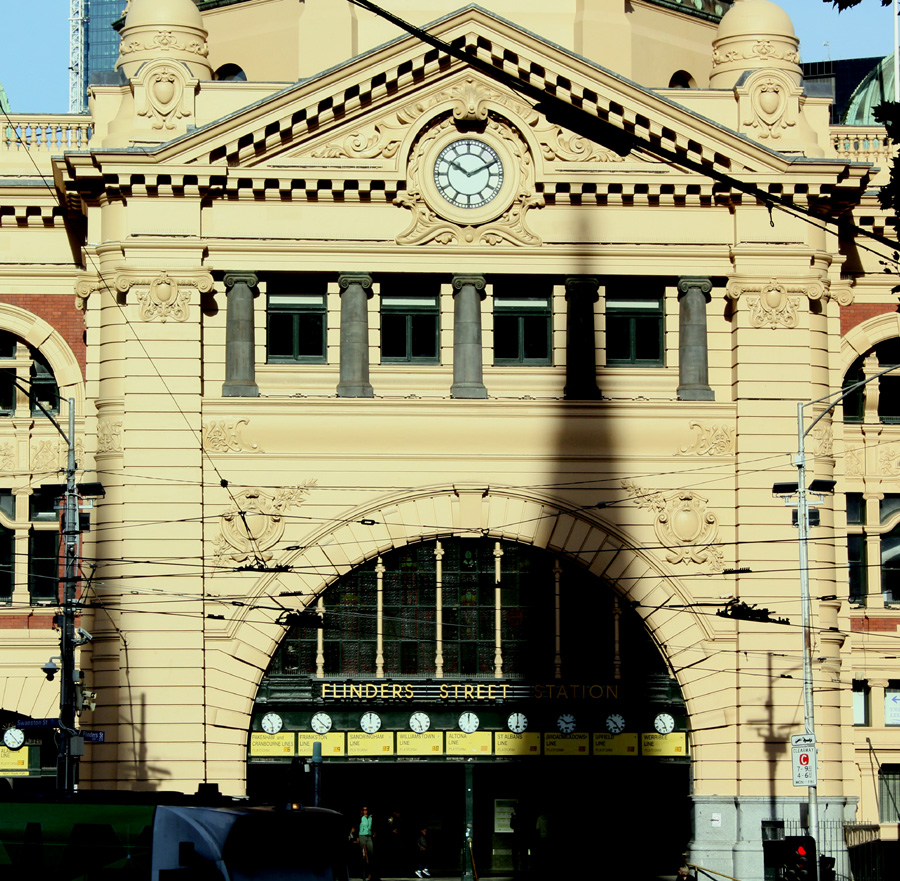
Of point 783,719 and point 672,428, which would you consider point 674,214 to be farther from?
point 783,719

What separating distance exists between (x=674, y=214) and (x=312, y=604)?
1286cm

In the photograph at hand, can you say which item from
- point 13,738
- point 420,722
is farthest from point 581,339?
point 13,738

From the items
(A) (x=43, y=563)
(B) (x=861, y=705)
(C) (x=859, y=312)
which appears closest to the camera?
(A) (x=43, y=563)

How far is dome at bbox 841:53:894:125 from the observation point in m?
57.4

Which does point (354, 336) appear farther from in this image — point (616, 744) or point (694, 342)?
point (616, 744)

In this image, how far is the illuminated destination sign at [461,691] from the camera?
148ft

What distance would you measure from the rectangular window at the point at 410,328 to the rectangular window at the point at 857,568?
12129 mm

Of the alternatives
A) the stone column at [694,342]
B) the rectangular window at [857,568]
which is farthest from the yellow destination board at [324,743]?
the rectangular window at [857,568]

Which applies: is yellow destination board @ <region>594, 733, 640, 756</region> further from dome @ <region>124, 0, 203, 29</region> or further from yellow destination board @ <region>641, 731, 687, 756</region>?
dome @ <region>124, 0, 203, 29</region>

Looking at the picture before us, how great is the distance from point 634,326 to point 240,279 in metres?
9.64

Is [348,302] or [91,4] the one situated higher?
[91,4]

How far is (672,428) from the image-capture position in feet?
151

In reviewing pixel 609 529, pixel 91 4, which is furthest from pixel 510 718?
pixel 91 4

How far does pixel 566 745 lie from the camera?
45.4 m
